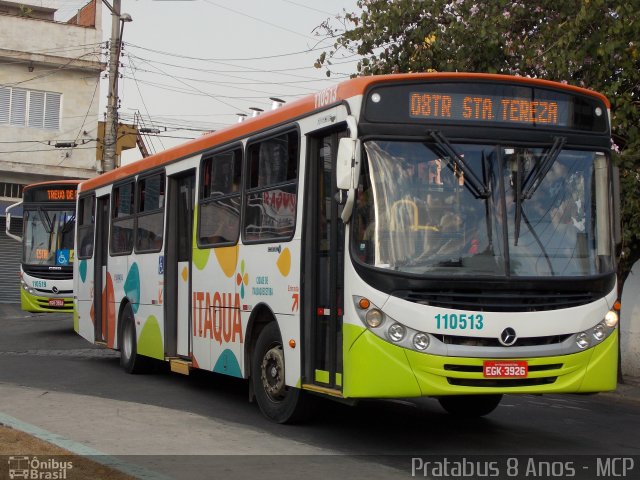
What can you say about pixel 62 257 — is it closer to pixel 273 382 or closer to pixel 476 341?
pixel 273 382

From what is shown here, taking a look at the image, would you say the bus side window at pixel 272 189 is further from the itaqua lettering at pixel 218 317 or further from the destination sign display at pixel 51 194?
the destination sign display at pixel 51 194

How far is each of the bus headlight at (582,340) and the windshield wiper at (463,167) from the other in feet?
4.66

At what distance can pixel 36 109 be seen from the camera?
133 ft

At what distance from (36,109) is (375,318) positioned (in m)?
33.9

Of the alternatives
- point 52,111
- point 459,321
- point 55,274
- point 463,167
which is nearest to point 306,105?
point 463,167

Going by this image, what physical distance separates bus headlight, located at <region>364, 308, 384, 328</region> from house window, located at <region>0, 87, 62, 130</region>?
3345 centimetres

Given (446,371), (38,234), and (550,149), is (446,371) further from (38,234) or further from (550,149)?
(38,234)

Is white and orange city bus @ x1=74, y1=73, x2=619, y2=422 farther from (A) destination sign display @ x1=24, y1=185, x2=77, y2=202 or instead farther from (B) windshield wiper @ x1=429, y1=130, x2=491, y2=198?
(A) destination sign display @ x1=24, y1=185, x2=77, y2=202

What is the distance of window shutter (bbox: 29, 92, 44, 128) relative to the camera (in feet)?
132

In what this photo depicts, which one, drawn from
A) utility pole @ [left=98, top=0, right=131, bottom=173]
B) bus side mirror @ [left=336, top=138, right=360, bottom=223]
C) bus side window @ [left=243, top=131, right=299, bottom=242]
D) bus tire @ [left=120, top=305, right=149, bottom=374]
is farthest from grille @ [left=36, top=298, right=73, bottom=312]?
bus side mirror @ [left=336, top=138, right=360, bottom=223]

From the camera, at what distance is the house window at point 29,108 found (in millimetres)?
39844

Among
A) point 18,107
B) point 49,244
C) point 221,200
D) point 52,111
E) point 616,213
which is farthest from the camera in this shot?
point 52,111

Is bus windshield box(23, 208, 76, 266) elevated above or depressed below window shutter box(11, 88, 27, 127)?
below

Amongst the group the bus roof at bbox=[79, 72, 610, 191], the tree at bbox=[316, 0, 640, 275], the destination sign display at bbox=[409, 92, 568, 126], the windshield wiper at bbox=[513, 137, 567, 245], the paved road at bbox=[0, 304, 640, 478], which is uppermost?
the tree at bbox=[316, 0, 640, 275]
